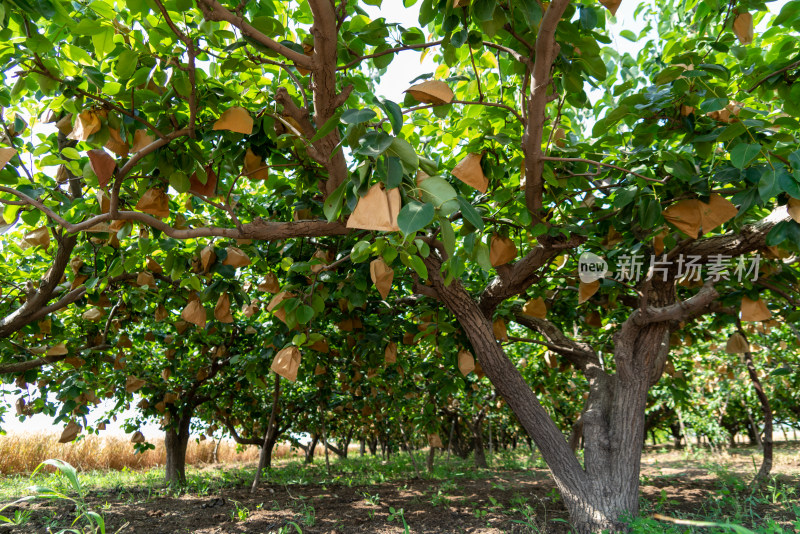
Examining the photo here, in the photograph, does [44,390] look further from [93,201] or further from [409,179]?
[409,179]

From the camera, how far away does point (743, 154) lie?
5.04ft

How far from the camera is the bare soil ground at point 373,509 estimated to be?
332 cm

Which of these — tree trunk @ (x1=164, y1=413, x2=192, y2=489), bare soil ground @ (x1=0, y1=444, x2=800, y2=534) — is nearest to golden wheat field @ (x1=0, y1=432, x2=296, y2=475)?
tree trunk @ (x1=164, y1=413, x2=192, y2=489)

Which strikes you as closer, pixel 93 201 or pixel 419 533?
pixel 93 201

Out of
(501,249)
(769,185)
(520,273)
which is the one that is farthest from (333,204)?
(520,273)

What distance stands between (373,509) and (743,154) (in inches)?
150

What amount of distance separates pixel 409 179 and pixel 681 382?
418cm

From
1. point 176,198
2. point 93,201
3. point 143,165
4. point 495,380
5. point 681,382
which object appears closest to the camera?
point 143,165

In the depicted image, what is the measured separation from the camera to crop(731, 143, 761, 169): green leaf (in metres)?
1.51

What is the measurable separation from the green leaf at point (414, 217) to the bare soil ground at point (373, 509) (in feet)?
8.88

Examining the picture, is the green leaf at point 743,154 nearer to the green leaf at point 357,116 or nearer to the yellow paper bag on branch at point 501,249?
the yellow paper bag on branch at point 501,249

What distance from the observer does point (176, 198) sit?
3633 millimetres

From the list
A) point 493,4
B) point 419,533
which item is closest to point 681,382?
point 419,533

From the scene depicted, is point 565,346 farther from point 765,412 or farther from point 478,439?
point 478,439
